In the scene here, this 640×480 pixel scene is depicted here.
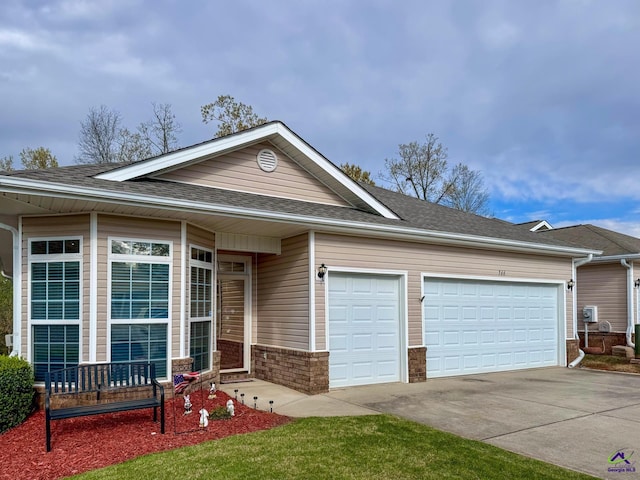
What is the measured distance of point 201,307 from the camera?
339 inches

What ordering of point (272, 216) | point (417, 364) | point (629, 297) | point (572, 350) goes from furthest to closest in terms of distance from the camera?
1. point (629, 297)
2. point (572, 350)
3. point (417, 364)
4. point (272, 216)

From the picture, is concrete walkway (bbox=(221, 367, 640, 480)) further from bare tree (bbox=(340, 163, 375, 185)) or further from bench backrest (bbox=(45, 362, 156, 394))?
bare tree (bbox=(340, 163, 375, 185))

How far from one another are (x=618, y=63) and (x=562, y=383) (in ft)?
26.5

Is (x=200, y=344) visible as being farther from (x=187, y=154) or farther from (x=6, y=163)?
(x=6, y=163)

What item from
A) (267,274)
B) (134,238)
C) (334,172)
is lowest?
(267,274)

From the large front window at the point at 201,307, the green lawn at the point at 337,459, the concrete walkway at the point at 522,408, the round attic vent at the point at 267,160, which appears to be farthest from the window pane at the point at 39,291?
the round attic vent at the point at 267,160

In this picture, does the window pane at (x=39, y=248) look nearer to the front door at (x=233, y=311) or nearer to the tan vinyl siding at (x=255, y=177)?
the tan vinyl siding at (x=255, y=177)

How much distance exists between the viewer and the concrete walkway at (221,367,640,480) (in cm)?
537

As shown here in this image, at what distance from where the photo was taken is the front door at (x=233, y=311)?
1027cm

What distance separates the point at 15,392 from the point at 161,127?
833 inches

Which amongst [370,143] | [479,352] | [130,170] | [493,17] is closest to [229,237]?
[130,170]

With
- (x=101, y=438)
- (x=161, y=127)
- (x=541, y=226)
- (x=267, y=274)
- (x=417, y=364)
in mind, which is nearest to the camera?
(x=101, y=438)

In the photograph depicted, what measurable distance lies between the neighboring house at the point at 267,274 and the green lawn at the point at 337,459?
111 inches

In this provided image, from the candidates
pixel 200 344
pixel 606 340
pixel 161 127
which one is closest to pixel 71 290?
pixel 200 344
